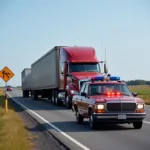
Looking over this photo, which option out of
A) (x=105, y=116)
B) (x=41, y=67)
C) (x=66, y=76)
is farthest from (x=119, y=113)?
(x=41, y=67)

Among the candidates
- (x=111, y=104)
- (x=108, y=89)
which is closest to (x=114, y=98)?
(x=111, y=104)

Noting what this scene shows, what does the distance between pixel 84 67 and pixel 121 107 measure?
1415 centimetres

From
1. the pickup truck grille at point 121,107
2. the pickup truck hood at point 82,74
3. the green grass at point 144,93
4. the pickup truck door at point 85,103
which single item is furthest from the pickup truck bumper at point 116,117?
the green grass at point 144,93

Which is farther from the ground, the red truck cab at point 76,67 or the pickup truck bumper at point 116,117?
the red truck cab at point 76,67

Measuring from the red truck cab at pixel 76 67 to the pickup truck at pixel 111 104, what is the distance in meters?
11.1

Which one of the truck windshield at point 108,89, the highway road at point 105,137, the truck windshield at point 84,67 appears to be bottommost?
the highway road at point 105,137

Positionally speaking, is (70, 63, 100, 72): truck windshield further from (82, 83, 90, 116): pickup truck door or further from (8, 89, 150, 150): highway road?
(8, 89, 150, 150): highway road

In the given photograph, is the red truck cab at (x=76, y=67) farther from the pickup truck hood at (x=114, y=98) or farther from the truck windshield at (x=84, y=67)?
the pickup truck hood at (x=114, y=98)

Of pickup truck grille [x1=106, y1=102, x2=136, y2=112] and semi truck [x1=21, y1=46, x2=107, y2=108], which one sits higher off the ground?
semi truck [x1=21, y1=46, x2=107, y2=108]

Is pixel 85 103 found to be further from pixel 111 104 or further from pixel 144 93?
pixel 144 93

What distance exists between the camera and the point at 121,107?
15172 millimetres

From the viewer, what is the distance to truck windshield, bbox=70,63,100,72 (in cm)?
2909

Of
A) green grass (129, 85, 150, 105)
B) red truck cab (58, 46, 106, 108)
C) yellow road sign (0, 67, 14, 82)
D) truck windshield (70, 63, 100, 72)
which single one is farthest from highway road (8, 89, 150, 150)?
green grass (129, 85, 150, 105)

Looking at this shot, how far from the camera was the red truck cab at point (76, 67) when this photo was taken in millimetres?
28641
